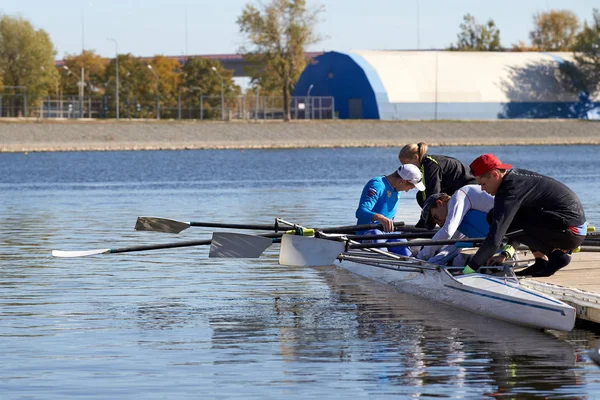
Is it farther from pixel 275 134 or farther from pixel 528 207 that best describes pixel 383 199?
pixel 275 134

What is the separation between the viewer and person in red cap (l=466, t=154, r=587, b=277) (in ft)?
42.6

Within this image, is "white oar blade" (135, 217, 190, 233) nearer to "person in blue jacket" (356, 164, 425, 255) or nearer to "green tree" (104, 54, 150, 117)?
"person in blue jacket" (356, 164, 425, 255)

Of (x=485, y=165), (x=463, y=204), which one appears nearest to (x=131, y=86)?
(x=463, y=204)

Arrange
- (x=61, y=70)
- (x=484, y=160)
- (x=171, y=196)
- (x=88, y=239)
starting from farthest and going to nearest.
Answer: (x=61, y=70), (x=171, y=196), (x=88, y=239), (x=484, y=160)

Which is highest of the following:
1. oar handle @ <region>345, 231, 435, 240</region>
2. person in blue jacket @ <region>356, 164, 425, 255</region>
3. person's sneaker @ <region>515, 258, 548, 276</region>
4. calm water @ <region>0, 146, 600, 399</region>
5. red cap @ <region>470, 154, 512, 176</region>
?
red cap @ <region>470, 154, 512, 176</region>

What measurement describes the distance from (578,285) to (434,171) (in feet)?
10.6

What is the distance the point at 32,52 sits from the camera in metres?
108

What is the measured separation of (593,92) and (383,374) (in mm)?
106027

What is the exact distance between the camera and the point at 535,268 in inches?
571

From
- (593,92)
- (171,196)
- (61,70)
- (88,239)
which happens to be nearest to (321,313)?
(88,239)

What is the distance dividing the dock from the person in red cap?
38cm

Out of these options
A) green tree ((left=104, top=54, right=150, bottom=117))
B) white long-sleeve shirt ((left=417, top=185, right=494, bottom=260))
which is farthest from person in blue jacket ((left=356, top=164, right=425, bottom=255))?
green tree ((left=104, top=54, right=150, bottom=117))

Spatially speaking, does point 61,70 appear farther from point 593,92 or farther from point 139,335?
point 139,335

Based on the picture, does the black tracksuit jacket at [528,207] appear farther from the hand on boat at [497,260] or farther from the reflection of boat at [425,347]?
the reflection of boat at [425,347]
